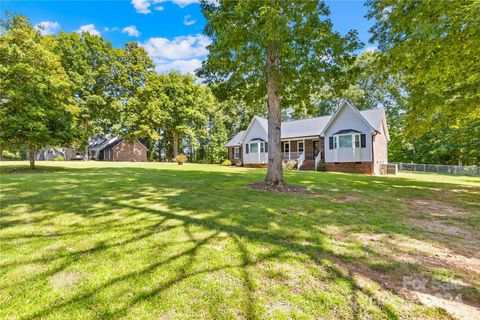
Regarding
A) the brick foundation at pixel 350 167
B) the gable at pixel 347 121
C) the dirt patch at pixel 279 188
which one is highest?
the gable at pixel 347 121

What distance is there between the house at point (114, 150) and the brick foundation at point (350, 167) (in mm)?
32113

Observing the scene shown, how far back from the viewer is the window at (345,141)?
69.6 ft

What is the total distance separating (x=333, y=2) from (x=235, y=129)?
36.6 metres

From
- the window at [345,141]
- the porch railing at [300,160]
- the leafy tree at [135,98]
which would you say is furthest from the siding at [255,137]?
the leafy tree at [135,98]

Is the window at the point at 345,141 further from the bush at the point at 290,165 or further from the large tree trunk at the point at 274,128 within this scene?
the large tree trunk at the point at 274,128

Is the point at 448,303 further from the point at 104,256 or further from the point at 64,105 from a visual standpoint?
the point at 64,105

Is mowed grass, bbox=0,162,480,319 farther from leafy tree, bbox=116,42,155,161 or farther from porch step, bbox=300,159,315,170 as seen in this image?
leafy tree, bbox=116,42,155,161

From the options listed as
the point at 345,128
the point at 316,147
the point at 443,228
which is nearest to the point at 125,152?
the point at 316,147

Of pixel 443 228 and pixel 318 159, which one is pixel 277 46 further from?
pixel 318 159

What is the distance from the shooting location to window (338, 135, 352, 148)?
21.2 m

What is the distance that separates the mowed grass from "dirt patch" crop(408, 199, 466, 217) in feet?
1.00

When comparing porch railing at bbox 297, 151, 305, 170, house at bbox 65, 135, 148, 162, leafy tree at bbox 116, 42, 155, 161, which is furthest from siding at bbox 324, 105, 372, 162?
house at bbox 65, 135, 148, 162

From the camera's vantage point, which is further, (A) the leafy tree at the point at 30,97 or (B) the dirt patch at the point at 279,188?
(A) the leafy tree at the point at 30,97

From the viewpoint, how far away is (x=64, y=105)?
15.9 metres
